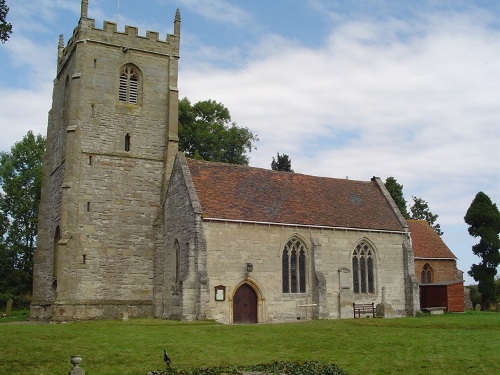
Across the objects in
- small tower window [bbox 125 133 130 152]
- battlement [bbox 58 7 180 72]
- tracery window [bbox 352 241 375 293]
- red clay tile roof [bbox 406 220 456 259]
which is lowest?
tracery window [bbox 352 241 375 293]

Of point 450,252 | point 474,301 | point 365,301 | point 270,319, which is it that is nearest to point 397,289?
point 365,301

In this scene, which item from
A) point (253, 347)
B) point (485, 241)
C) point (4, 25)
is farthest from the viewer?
point (485, 241)

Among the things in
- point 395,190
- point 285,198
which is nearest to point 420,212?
point 395,190

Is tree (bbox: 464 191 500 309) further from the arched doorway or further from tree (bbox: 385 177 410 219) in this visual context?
the arched doorway

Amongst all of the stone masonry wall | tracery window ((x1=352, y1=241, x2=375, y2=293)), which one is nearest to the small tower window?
the stone masonry wall

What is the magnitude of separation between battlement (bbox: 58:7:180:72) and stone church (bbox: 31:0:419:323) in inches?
2.7

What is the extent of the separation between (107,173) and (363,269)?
16899 mm

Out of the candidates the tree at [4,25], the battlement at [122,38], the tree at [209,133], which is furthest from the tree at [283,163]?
the tree at [4,25]

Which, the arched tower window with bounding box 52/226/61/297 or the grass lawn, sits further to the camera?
the arched tower window with bounding box 52/226/61/297

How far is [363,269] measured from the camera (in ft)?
118

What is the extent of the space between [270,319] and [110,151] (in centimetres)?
1406

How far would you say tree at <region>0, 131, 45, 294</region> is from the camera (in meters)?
57.5

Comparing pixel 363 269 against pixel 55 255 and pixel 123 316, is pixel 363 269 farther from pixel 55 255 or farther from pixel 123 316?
pixel 55 255

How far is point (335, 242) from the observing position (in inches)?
1385
